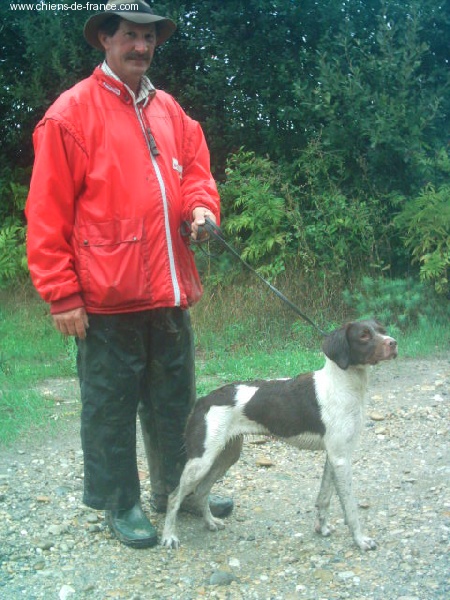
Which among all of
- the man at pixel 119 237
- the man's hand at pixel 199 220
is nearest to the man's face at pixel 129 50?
the man at pixel 119 237

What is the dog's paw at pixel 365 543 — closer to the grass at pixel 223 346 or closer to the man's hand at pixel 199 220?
the man's hand at pixel 199 220

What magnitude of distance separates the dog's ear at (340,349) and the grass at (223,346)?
2674mm

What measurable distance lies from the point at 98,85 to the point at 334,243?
5121mm

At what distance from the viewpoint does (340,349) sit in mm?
3902

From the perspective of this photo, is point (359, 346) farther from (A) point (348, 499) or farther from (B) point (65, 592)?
(B) point (65, 592)

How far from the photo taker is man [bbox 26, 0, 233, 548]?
370 cm

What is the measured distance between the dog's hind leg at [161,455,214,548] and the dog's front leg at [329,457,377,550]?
677mm

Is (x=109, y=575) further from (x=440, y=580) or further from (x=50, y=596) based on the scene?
(x=440, y=580)

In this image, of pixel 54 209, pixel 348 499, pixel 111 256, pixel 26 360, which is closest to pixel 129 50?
pixel 54 209

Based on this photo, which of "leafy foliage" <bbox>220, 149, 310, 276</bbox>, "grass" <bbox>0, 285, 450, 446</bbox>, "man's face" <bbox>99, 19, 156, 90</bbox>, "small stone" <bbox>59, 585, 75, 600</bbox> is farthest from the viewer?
"leafy foliage" <bbox>220, 149, 310, 276</bbox>

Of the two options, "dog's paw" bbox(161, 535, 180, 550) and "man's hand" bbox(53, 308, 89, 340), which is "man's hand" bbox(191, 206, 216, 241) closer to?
"man's hand" bbox(53, 308, 89, 340)

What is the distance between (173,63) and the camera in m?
10.1

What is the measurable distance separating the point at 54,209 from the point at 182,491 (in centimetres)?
164

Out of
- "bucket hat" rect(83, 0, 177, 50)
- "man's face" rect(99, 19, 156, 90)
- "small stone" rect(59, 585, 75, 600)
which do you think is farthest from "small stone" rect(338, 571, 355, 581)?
"bucket hat" rect(83, 0, 177, 50)
